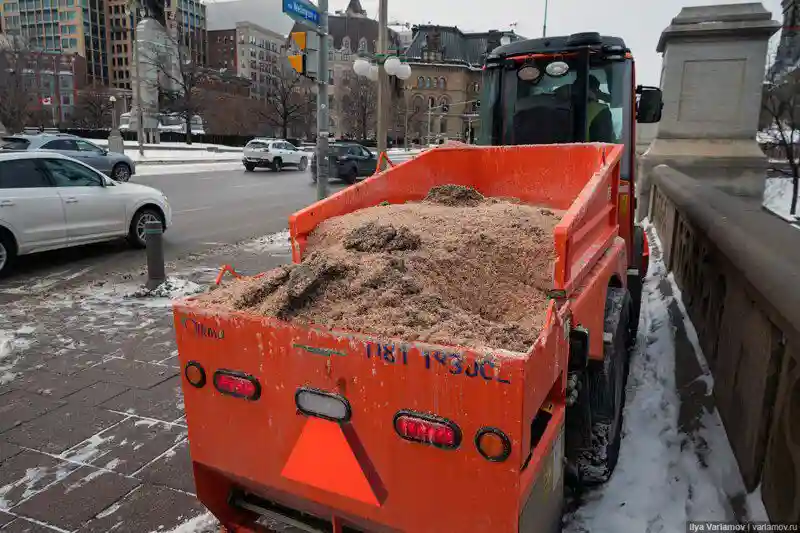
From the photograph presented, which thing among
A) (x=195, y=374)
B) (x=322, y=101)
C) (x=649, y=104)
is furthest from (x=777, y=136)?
(x=195, y=374)

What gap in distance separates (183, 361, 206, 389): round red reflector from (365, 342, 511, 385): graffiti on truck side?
89 cm

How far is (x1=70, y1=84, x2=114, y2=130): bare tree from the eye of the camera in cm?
7156

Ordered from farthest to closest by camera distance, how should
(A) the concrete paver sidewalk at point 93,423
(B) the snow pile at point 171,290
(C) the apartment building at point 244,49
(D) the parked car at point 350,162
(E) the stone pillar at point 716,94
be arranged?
(C) the apartment building at point 244,49 → (D) the parked car at point 350,162 → (E) the stone pillar at point 716,94 → (B) the snow pile at point 171,290 → (A) the concrete paver sidewalk at point 93,423

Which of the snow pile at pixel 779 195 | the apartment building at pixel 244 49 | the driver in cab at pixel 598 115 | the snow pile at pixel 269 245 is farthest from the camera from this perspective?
the apartment building at pixel 244 49

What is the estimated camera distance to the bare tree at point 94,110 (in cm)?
7156

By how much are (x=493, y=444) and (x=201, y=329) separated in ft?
4.42

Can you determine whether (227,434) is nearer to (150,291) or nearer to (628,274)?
(628,274)

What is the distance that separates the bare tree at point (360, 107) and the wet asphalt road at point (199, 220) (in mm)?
53416

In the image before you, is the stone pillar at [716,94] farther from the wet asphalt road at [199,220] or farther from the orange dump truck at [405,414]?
the wet asphalt road at [199,220]

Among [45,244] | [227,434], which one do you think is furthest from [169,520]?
[45,244]


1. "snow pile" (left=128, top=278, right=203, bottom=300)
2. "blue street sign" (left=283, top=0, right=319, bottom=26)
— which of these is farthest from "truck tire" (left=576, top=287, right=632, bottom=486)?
"blue street sign" (left=283, top=0, right=319, bottom=26)

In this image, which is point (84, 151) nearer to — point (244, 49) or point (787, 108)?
point (787, 108)

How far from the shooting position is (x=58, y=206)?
868 cm

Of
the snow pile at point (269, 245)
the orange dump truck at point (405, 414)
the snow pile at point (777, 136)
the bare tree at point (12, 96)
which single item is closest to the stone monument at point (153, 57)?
the bare tree at point (12, 96)
